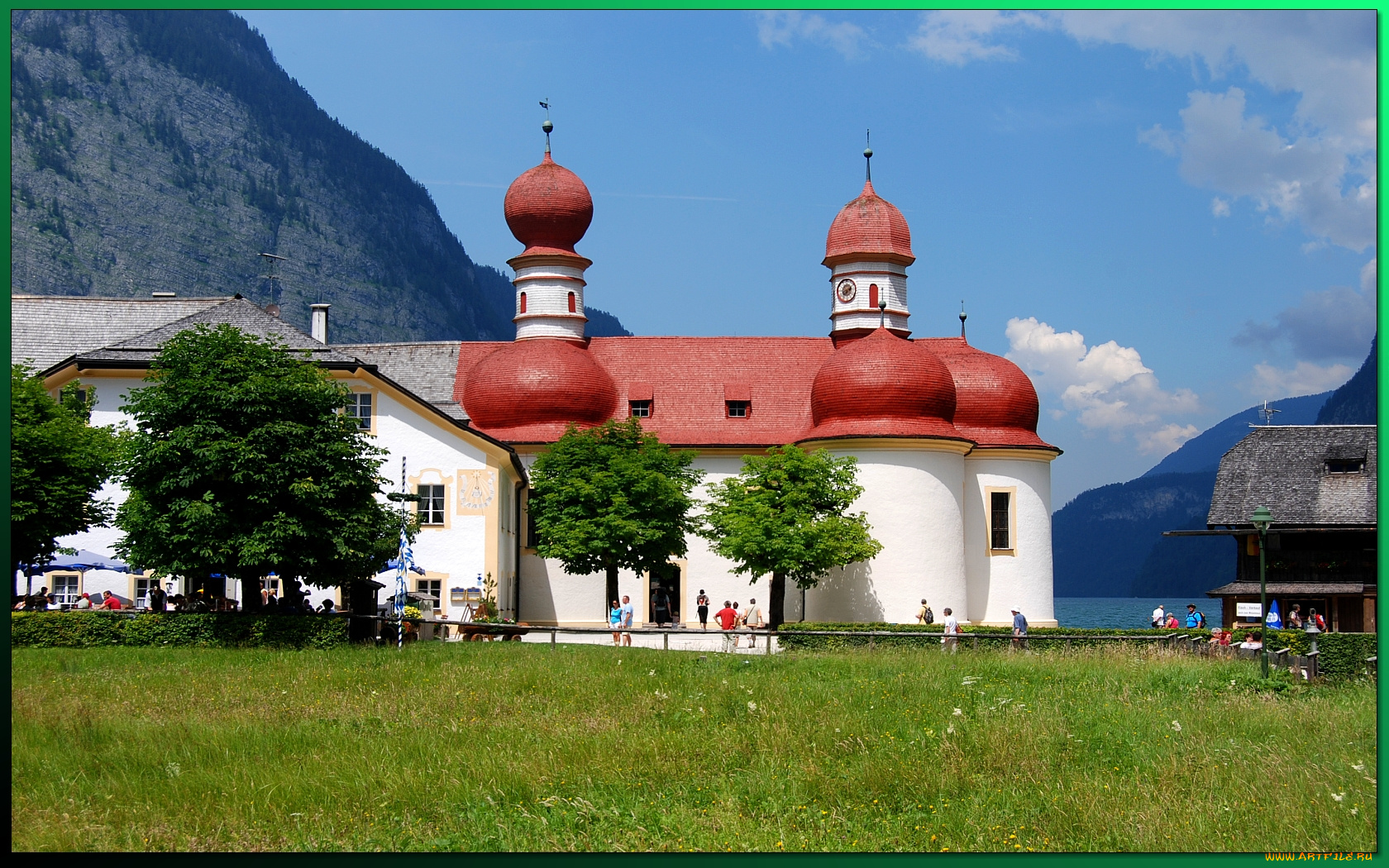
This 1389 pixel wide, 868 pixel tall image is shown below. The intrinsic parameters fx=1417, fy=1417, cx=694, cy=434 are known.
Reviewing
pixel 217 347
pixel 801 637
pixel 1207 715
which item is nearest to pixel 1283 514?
pixel 801 637

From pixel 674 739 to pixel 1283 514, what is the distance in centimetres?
3057

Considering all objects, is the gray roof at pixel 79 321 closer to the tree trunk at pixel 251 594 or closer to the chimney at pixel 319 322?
the chimney at pixel 319 322

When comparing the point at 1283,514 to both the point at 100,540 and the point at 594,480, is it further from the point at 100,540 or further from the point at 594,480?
the point at 100,540

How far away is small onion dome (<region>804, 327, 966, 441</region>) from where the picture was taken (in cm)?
4047

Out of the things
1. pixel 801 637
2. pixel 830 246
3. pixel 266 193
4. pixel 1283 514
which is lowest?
pixel 801 637

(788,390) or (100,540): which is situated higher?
(788,390)

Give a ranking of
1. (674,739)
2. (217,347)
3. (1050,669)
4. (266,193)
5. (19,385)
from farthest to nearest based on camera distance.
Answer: (266,193)
(19,385)
(217,347)
(1050,669)
(674,739)

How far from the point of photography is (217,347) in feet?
90.9

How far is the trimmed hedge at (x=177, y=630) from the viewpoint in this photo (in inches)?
971

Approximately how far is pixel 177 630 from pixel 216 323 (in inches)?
563

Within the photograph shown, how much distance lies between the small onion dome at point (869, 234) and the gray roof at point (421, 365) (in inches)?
534

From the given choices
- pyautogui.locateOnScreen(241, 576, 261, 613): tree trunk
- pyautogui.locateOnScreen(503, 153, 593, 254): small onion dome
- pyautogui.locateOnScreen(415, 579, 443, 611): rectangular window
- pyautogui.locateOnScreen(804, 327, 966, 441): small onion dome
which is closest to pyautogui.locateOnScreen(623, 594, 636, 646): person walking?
pyautogui.locateOnScreen(415, 579, 443, 611): rectangular window

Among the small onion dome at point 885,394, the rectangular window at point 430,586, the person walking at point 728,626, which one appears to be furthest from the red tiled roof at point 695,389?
the person walking at point 728,626

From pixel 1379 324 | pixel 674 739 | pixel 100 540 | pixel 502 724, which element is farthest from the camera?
pixel 100 540
